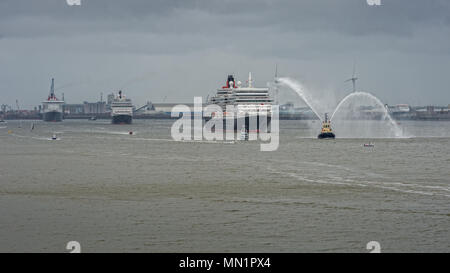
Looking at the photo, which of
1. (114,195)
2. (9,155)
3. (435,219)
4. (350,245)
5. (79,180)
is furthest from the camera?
(9,155)

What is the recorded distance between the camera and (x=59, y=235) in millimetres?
30703

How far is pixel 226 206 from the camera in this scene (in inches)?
1510

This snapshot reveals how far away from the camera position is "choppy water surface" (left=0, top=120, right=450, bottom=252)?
2955cm

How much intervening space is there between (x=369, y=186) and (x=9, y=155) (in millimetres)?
48737

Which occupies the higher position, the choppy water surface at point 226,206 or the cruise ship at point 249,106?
the cruise ship at point 249,106

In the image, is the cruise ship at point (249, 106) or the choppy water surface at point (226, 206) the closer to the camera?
the choppy water surface at point (226, 206)

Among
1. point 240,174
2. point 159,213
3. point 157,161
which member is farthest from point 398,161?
point 159,213

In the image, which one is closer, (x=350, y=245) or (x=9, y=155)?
(x=350, y=245)

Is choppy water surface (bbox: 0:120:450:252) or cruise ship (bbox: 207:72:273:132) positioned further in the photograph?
cruise ship (bbox: 207:72:273:132)

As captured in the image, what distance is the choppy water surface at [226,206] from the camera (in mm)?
29547

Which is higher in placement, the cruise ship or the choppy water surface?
the cruise ship

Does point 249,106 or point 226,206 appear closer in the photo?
point 226,206
